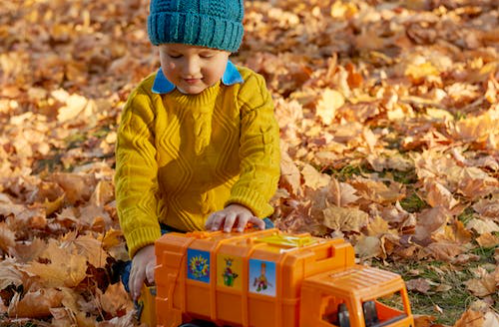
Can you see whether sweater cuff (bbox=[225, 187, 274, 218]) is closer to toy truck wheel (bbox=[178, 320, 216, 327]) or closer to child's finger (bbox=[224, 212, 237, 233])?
child's finger (bbox=[224, 212, 237, 233])

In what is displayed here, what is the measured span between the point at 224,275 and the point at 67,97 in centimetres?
446

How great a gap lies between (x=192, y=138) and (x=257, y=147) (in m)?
0.26

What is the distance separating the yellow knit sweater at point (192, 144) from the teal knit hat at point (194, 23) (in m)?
0.27

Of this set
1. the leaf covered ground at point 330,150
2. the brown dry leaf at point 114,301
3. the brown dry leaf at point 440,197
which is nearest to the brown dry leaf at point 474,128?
the leaf covered ground at point 330,150

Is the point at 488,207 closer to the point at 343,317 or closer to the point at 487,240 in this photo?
the point at 487,240

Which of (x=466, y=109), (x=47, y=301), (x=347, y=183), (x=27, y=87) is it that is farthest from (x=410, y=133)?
(x=27, y=87)

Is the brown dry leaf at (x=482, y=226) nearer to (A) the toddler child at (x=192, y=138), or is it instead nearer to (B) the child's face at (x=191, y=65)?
(A) the toddler child at (x=192, y=138)

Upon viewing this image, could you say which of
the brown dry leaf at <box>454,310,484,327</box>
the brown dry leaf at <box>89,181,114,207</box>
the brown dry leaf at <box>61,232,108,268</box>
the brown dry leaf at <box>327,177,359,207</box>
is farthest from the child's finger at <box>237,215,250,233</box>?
the brown dry leaf at <box>89,181,114,207</box>

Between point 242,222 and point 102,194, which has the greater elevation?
point 242,222

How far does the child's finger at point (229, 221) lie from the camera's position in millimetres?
2592

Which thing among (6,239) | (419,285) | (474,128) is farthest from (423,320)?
(474,128)

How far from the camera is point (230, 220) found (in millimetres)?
2633

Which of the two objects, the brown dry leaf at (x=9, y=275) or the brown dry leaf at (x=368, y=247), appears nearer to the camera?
the brown dry leaf at (x=9, y=275)

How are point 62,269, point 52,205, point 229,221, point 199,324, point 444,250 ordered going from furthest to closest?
point 52,205 < point 444,250 < point 62,269 < point 229,221 < point 199,324
